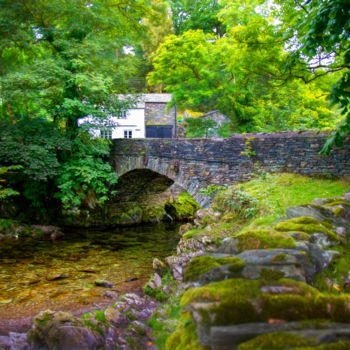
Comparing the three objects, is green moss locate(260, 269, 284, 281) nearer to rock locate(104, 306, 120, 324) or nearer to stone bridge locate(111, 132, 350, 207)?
rock locate(104, 306, 120, 324)

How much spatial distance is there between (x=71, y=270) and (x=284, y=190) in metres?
6.50

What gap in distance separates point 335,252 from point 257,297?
6.02 ft

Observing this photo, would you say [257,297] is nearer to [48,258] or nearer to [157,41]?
[48,258]

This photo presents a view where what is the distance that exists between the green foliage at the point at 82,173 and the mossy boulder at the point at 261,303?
10799 mm

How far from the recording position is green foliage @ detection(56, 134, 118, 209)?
41.0 ft

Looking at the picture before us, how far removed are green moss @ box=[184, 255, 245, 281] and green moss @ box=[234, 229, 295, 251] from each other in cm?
50

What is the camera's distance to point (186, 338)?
2.19 metres

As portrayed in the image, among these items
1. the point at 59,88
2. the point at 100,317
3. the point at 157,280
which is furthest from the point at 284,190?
the point at 59,88

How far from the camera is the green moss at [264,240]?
3023 mm

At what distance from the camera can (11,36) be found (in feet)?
38.7

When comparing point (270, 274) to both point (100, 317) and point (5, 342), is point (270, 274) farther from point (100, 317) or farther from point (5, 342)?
point (5, 342)

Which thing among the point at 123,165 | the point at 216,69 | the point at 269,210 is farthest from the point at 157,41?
the point at 269,210

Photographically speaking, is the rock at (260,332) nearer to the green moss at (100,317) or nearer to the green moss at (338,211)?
the green moss at (338,211)

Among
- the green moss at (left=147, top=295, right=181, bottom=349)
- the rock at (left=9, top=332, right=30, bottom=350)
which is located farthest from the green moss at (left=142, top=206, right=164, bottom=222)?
the rock at (left=9, top=332, right=30, bottom=350)
